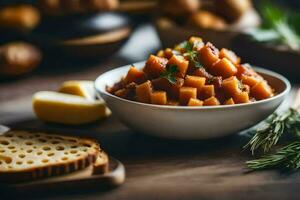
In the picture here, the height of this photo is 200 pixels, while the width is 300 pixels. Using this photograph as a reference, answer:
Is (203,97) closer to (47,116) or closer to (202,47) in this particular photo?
(202,47)

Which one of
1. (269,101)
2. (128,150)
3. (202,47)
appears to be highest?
(202,47)

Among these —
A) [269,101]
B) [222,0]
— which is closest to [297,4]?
[222,0]

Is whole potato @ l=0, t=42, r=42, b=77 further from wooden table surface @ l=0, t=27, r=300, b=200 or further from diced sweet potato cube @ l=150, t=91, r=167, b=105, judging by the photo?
diced sweet potato cube @ l=150, t=91, r=167, b=105

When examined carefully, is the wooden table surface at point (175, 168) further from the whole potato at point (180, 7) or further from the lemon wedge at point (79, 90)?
the whole potato at point (180, 7)

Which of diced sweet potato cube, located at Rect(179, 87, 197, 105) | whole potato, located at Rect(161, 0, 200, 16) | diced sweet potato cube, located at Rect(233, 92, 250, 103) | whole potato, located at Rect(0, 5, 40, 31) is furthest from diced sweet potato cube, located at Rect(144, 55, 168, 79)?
whole potato, located at Rect(0, 5, 40, 31)

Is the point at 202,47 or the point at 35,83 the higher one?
the point at 202,47

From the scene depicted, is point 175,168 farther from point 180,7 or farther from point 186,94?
point 180,7
